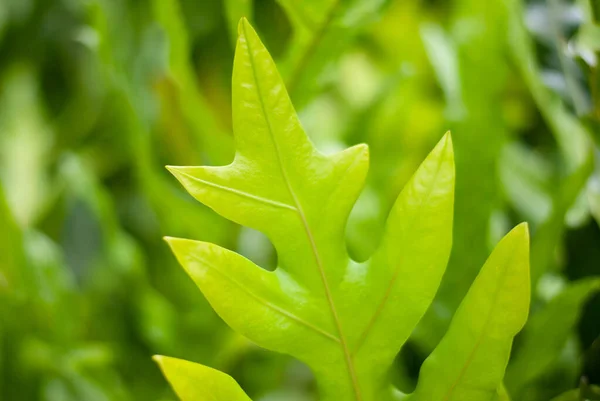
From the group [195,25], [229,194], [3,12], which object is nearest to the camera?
[229,194]

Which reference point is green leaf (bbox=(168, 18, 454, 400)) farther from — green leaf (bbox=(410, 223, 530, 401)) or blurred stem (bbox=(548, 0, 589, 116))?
blurred stem (bbox=(548, 0, 589, 116))

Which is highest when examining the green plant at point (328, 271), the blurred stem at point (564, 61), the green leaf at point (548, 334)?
the blurred stem at point (564, 61)

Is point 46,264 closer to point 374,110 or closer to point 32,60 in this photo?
point 374,110

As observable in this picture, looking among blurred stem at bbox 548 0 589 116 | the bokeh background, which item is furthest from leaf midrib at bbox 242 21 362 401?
blurred stem at bbox 548 0 589 116

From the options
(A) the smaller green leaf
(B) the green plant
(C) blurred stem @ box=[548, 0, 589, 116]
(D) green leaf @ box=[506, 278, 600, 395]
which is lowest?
(D) green leaf @ box=[506, 278, 600, 395]

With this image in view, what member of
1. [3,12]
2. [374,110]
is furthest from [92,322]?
[3,12]

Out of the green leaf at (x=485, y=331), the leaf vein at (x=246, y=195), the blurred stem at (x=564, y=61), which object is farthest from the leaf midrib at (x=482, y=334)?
the blurred stem at (x=564, y=61)

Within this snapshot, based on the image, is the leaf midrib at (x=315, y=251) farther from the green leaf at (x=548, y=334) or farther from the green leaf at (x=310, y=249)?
the green leaf at (x=548, y=334)
